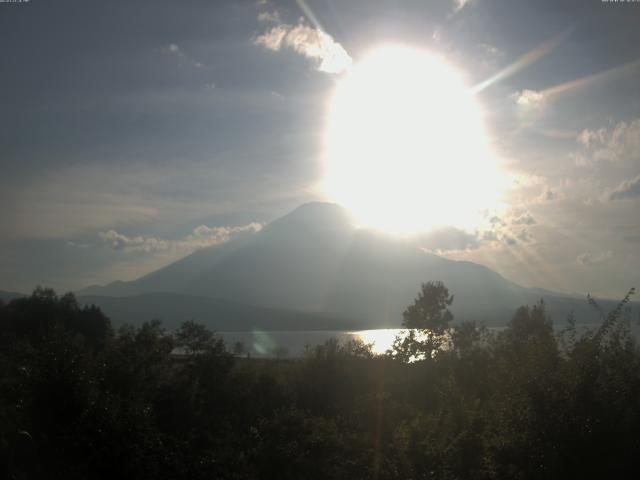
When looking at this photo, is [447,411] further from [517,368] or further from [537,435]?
[537,435]

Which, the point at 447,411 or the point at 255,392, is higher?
the point at 447,411

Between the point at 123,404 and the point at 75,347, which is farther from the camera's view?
the point at 75,347

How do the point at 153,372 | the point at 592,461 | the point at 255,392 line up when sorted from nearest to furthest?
1. the point at 592,461
2. the point at 153,372
3. the point at 255,392

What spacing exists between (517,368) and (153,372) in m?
14.8

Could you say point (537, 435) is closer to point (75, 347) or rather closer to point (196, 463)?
point (196, 463)

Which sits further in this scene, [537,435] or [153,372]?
[153,372]

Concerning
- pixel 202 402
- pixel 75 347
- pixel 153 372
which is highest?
pixel 75 347

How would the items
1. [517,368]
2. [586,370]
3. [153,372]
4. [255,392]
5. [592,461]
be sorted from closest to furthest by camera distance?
[592,461]
[586,370]
[517,368]
[153,372]
[255,392]

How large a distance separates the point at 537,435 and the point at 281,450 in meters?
6.50

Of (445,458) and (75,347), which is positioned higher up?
(75,347)

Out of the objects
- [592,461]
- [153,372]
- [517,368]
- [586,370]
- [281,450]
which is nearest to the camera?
[592,461]

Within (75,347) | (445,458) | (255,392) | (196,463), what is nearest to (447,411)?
(445,458)

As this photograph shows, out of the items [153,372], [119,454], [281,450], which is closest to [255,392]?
[153,372]

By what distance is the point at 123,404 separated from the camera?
1353 centimetres
